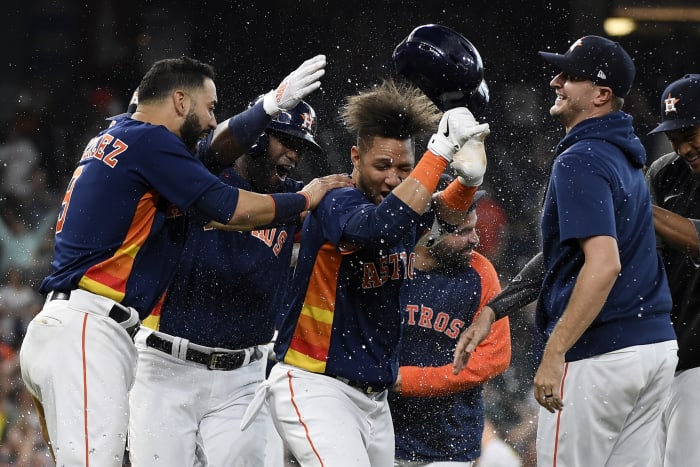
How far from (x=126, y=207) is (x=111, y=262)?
0.21 meters

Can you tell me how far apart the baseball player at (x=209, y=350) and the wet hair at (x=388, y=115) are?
1.49 feet

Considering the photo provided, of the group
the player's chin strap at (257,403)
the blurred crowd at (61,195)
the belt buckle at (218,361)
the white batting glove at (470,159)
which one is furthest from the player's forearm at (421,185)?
the blurred crowd at (61,195)

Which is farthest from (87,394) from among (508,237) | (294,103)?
(508,237)

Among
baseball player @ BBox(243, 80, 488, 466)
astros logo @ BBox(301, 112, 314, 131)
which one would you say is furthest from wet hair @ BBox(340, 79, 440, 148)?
astros logo @ BBox(301, 112, 314, 131)

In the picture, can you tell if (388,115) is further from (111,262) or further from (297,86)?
(111,262)

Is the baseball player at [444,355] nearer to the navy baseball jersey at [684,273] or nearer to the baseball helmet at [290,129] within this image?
the baseball helmet at [290,129]

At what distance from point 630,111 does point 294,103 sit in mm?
5484

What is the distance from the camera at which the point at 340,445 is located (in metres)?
3.56

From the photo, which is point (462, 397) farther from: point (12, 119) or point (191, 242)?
point (12, 119)

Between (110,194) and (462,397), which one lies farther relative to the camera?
(462,397)

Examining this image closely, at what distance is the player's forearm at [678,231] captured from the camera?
3920mm

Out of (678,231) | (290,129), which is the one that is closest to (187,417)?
(290,129)

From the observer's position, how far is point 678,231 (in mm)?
3941

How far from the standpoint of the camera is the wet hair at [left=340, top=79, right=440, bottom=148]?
156 inches
